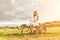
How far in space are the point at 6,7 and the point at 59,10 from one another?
72 cm

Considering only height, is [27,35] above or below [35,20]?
below

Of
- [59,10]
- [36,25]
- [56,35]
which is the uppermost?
[59,10]

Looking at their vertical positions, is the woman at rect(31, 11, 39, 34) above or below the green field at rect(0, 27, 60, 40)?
above

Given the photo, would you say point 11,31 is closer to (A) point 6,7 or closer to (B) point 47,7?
(A) point 6,7

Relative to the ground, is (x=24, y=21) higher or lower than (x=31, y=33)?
higher

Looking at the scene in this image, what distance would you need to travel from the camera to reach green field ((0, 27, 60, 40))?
84.7 inches

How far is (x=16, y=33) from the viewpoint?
2.21 m

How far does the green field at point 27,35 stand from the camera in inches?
84.7

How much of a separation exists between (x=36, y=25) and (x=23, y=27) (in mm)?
176

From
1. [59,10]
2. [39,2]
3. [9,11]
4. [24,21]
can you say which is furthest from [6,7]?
[59,10]

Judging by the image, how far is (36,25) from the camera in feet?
7.25

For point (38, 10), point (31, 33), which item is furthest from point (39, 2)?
point (31, 33)

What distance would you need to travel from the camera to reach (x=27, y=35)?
7.25 feet

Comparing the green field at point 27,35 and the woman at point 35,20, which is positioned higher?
the woman at point 35,20
